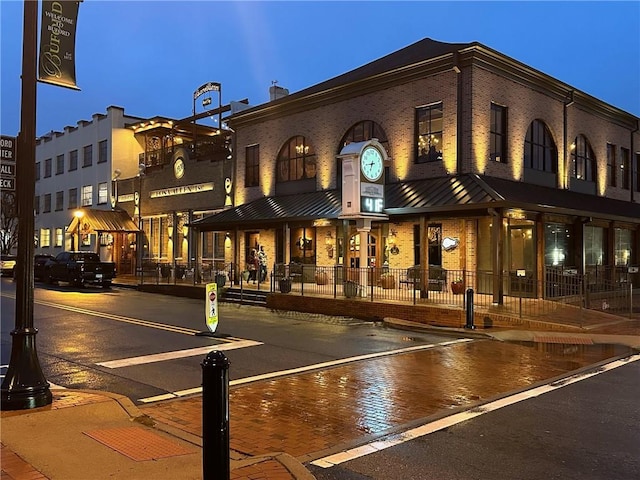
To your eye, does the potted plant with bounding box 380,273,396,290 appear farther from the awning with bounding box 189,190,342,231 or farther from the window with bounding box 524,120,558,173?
the window with bounding box 524,120,558,173

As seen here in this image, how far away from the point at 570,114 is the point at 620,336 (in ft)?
44.8

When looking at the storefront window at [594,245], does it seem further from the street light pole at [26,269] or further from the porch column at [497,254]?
the street light pole at [26,269]

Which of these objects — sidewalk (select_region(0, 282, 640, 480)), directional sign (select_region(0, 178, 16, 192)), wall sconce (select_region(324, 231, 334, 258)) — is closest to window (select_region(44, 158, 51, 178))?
wall sconce (select_region(324, 231, 334, 258))

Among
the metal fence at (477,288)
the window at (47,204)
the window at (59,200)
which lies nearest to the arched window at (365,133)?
the metal fence at (477,288)

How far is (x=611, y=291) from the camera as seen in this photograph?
22.0m

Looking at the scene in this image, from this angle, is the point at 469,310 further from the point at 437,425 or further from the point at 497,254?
the point at 437,425

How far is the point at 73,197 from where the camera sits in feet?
141

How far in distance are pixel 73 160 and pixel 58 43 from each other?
131 ft

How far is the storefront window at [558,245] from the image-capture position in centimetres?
2114

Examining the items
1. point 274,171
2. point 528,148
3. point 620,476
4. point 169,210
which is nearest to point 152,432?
point 620,476

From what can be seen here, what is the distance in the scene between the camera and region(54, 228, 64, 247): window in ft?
144

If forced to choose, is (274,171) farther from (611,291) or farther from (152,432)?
(152,432)

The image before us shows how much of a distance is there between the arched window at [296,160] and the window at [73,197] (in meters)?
22.0

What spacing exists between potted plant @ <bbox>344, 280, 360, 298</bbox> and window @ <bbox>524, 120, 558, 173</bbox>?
855 centimetres
